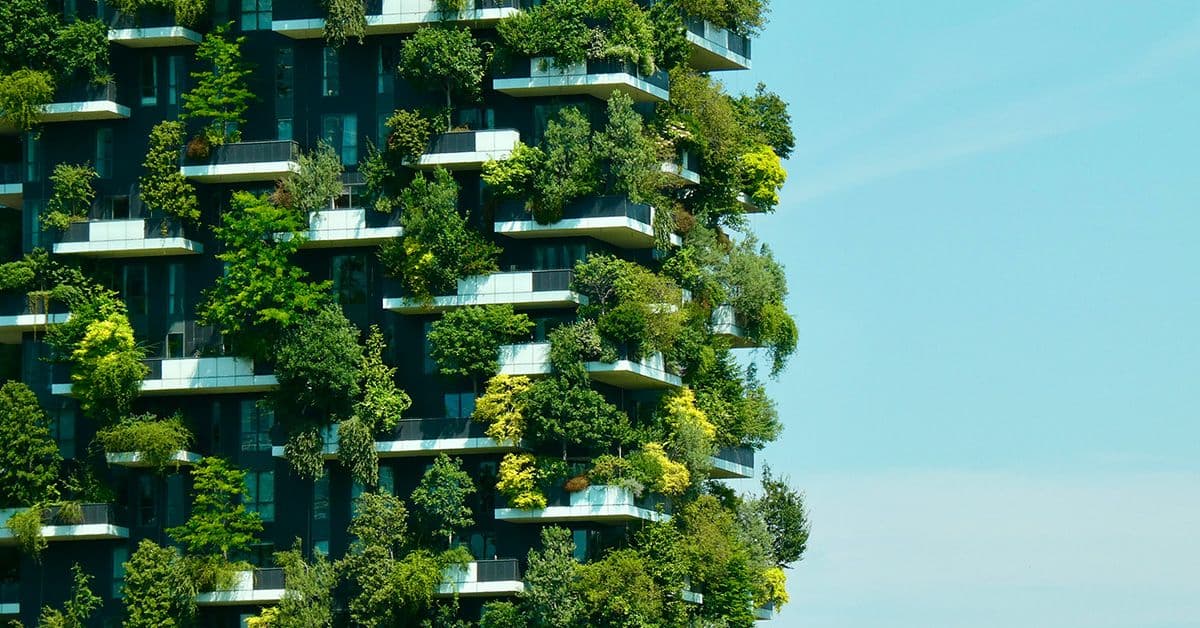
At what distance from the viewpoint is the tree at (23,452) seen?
5546 inches

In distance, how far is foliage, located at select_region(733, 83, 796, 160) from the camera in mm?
148500

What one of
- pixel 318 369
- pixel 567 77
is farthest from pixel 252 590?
pixel 567 77

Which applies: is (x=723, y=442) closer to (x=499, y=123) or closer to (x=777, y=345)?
(x=777, y=345)

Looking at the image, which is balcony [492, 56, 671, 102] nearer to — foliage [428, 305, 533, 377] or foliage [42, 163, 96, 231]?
foliage [428, 305, 533, 377]

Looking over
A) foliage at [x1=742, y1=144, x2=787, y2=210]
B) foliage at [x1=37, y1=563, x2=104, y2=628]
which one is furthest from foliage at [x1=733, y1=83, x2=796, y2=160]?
foliage at [x1=37, y1=563, x2=104, y2=628]

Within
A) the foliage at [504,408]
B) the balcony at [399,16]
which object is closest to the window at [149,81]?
the balcony at [399,16]

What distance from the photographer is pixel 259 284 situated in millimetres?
138375

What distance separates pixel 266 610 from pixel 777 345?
25.0 m

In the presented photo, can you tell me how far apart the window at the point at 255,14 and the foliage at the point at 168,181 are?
5394mm

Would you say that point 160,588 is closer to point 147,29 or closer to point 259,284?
point 259,284

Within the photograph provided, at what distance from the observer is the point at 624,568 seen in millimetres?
134250

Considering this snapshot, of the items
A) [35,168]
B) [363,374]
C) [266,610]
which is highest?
[35,168]

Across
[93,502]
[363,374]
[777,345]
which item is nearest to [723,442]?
[777,345]

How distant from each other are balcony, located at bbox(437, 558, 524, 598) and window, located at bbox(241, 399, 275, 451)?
10.4m
